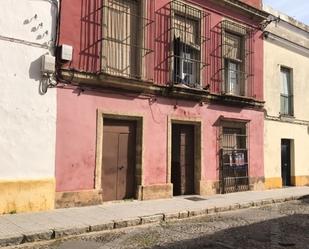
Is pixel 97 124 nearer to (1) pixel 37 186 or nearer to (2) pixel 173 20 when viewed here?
(1) pixel 37 186

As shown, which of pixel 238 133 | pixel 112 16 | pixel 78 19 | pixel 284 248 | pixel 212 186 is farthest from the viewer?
pixel 238 133

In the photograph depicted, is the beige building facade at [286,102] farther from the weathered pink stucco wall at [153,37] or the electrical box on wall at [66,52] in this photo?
the electrical box on wall at [66,52]

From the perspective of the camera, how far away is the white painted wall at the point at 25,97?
987 centimetres

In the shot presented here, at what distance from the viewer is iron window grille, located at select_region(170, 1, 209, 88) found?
13816 millimetres

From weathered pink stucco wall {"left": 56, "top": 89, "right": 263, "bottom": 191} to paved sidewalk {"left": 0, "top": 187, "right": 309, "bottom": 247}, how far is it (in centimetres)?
82

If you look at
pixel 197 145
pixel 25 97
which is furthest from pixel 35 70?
pixel 197 145

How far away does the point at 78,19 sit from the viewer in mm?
11320

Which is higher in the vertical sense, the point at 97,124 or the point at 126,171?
the point at 97,124

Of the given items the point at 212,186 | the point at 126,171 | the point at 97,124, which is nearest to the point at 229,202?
the point at 212,186

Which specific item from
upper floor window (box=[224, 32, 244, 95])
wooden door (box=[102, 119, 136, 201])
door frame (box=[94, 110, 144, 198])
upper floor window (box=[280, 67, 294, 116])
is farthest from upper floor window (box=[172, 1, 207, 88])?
upper floor window (box=[280, 67, 294, 116])

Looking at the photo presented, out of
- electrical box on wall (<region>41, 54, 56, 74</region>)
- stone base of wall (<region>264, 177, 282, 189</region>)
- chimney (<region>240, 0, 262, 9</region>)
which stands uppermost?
chimney (<region>240, 0, 262, 9</region>)

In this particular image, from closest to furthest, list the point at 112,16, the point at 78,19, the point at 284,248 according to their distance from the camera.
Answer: the point at 284,248, the point at 78,19, the point at 112,16

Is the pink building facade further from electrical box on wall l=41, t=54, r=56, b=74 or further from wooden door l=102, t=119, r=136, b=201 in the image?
electrical box on wall l=41, t=54, r=56, b=74

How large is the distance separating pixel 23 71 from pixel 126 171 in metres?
3.98
